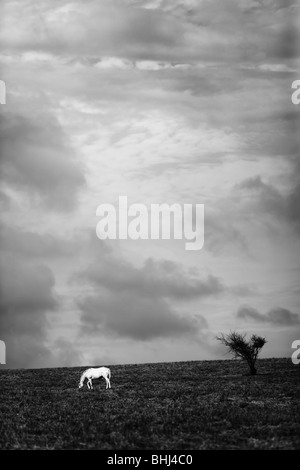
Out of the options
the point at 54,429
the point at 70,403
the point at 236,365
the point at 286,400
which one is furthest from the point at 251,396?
the point at 236,365

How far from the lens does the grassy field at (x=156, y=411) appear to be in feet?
77.8

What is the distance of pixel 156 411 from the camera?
31.1 m

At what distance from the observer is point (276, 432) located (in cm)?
2475

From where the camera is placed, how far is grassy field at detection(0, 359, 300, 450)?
2370 centimetres

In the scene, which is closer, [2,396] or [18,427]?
[18,427]
